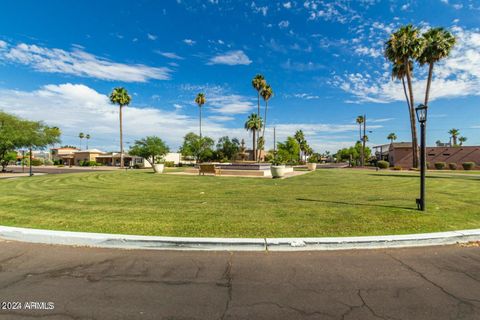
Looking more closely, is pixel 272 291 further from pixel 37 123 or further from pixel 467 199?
pixel 37 123

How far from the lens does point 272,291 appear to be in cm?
327

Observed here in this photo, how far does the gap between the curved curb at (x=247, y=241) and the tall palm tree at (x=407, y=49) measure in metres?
32.6

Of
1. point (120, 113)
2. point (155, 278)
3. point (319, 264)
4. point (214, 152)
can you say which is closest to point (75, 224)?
point (155, 278)

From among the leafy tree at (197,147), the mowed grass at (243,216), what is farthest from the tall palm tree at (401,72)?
the leafy tree at (197,147)

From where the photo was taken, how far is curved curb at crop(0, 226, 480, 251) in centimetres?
473

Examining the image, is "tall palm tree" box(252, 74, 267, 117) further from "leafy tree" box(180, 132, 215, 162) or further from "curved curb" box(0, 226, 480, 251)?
"curved curb" box(0, 226, 480, 251)

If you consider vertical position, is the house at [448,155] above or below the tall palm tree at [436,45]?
below

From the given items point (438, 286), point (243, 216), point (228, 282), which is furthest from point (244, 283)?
point (243, 216)

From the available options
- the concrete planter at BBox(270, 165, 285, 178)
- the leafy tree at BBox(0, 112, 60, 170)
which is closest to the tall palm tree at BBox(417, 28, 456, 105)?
the concrete planter at BBox(270, 165, 285, 178)

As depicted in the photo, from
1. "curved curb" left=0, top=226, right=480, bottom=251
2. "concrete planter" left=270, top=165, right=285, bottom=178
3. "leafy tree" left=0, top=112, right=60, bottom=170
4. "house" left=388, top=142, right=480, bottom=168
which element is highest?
"leafy tree" left=0, top=112, right=60, bottom=170

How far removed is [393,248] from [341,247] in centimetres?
100

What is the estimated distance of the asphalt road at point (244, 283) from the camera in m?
2.85

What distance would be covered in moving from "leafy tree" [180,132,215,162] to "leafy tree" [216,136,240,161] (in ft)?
7.47

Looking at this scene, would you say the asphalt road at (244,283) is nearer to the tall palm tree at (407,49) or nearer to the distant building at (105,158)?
the tall palm tree at (407,49)
